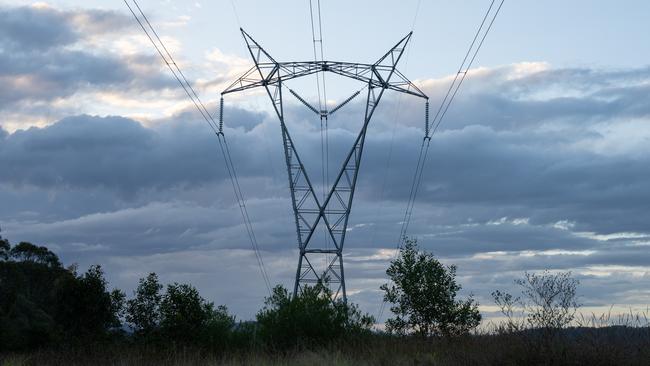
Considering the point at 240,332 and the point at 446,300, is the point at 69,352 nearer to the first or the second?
the point at 240,332

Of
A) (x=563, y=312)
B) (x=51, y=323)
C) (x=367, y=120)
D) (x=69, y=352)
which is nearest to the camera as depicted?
(x=563, y=312)

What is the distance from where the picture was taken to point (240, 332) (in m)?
51.4

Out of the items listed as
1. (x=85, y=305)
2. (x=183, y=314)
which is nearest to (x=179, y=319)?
(x=183, y=314)

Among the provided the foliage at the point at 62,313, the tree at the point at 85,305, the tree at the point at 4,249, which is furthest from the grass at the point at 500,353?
the tree at the point at 4,249

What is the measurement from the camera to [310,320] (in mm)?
45656

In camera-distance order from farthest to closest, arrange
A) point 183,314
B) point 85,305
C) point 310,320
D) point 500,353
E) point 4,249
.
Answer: point 4,249 < point 85,305 < point 183,314 < point 310,320 < point 500,353

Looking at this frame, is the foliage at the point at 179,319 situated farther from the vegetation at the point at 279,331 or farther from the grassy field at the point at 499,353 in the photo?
the grassy field at the point at 499,353

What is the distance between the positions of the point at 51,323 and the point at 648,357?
236ft

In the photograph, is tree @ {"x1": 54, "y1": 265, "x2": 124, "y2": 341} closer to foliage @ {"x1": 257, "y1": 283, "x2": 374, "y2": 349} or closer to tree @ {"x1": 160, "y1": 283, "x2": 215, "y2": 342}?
tree @ {"x1": 160, "y1": 283, "x2": 215, "y2": 342}

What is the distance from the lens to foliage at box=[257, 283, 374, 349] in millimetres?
45188

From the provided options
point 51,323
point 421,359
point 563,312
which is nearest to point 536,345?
point 563,312

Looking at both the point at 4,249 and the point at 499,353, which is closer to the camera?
the point at 499,353

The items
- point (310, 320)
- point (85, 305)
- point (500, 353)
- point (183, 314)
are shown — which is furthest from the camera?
point (85, 305)

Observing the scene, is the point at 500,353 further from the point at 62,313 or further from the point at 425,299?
the point at 62,313
